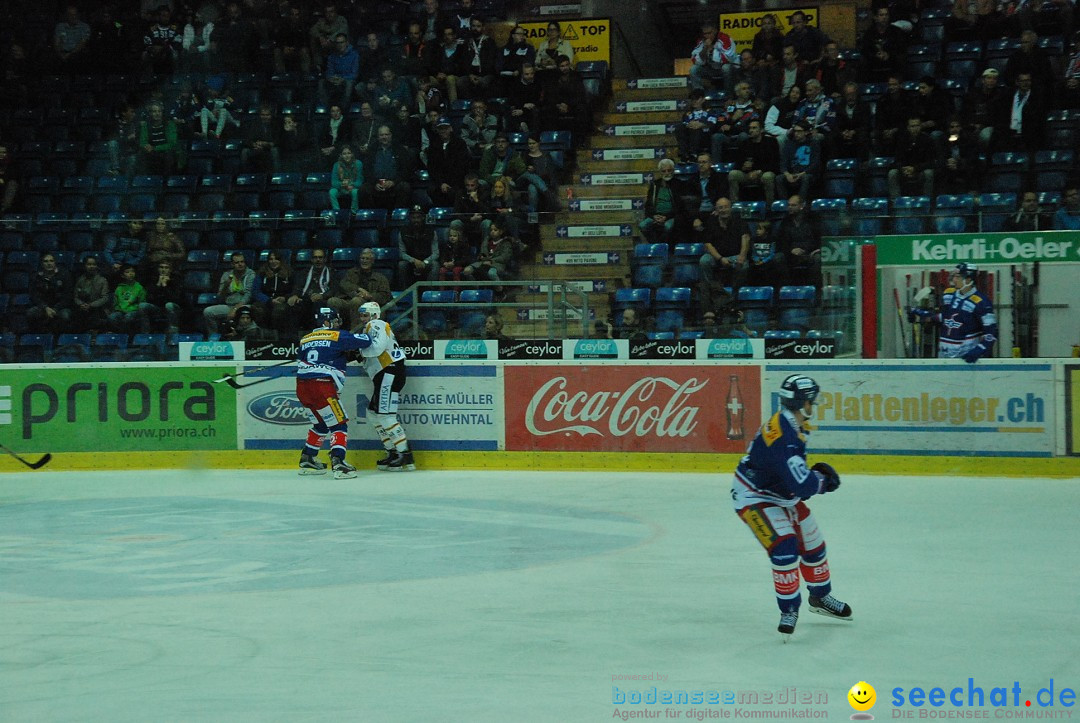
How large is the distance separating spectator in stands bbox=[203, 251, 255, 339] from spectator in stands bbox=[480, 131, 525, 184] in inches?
139

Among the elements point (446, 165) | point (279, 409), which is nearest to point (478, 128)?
point (446, 165)

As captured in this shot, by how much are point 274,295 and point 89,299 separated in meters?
2.26

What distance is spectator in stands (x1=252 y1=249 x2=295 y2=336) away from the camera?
547 inches

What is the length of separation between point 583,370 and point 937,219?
157 inches

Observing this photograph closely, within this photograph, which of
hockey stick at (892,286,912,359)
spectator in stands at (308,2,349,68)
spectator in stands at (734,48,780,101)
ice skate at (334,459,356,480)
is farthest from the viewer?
spectator in stands at (308,2,349,68)

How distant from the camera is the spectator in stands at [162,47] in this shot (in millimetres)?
19938

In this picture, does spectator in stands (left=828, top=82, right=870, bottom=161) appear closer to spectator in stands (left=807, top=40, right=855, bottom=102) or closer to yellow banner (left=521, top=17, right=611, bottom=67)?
spectator in stands (left=807, top=40, right=855, bottom=102)

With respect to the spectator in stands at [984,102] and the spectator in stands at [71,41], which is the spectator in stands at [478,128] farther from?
the spectator in stands at [71,41]

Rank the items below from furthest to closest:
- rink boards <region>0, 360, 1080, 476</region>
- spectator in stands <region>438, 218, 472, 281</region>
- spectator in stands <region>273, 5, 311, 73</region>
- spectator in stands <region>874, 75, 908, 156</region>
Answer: spectator in stands <region>273, 5, 311, 73</region> → spectator in stands <region>874, 75, 908, 156</region> → spectator in stands <region>438, 218, 472, 281</region> → rink boards <region>0, 360, 1080, 476</region>

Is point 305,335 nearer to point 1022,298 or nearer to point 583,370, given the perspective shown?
point 583,370

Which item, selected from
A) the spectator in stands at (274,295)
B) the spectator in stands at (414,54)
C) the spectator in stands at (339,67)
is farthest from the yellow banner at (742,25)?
the spectator in stands at (274,295)

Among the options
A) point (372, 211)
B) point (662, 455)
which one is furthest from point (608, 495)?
point (372, 211)

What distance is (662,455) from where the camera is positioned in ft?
42.2

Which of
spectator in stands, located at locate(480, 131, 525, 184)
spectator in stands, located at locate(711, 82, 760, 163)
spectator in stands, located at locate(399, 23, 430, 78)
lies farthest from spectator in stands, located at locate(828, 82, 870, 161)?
spectator in stands, located at locate(399, 23, 430, 78)
